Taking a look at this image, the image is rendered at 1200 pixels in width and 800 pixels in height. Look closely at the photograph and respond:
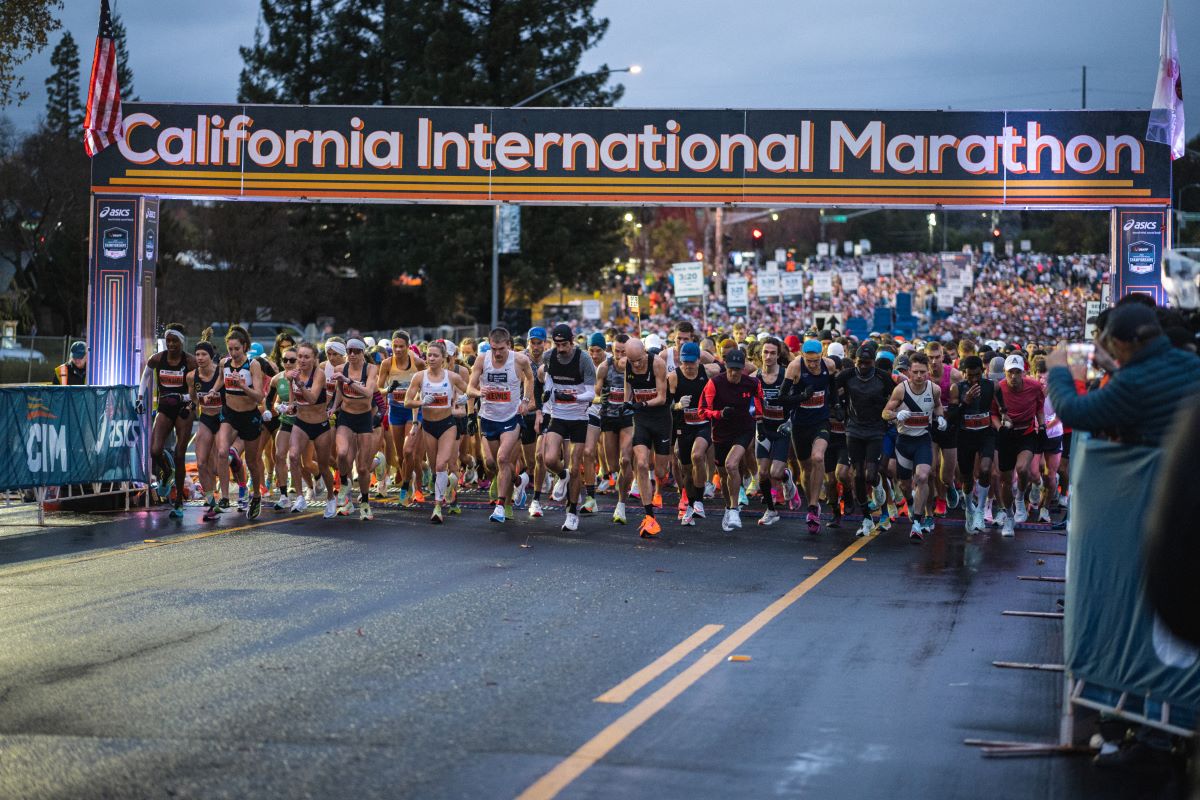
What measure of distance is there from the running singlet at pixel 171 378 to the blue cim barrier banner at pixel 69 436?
0.87 m

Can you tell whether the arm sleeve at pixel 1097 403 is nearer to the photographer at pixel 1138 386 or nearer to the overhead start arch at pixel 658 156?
the photographer at pixel 1138 386

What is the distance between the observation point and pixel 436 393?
15.9 m

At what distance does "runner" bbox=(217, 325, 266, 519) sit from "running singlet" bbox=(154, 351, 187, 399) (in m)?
0.54

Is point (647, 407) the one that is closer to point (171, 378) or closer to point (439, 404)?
point (439, 404)

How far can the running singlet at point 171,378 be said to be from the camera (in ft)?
52.6

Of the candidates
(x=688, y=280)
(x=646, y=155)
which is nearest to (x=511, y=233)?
(x=688, y=280)

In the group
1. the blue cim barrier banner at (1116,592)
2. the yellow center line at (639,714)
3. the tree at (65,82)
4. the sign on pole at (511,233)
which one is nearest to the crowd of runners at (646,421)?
the yellow center line at (639,714)

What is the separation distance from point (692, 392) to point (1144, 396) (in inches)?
381

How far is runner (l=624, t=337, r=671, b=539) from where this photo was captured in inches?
594

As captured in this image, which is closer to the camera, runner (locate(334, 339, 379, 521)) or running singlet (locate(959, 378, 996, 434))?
runner (locate(334, 339, 379, 521))

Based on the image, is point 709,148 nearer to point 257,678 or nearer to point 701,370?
point 701,370

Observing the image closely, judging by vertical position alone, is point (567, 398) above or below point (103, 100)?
below

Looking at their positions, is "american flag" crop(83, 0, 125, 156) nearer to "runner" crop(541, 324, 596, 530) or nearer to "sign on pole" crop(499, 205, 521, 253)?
"runner" crop(541, 324, 596, 530)

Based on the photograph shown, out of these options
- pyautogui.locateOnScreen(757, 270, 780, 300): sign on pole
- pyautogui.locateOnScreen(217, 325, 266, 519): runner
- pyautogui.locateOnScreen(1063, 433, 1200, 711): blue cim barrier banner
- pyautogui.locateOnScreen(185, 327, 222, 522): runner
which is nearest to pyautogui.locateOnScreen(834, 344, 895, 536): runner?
pyautogui.locateOnScreen(217, 325, 266, 519): runner
